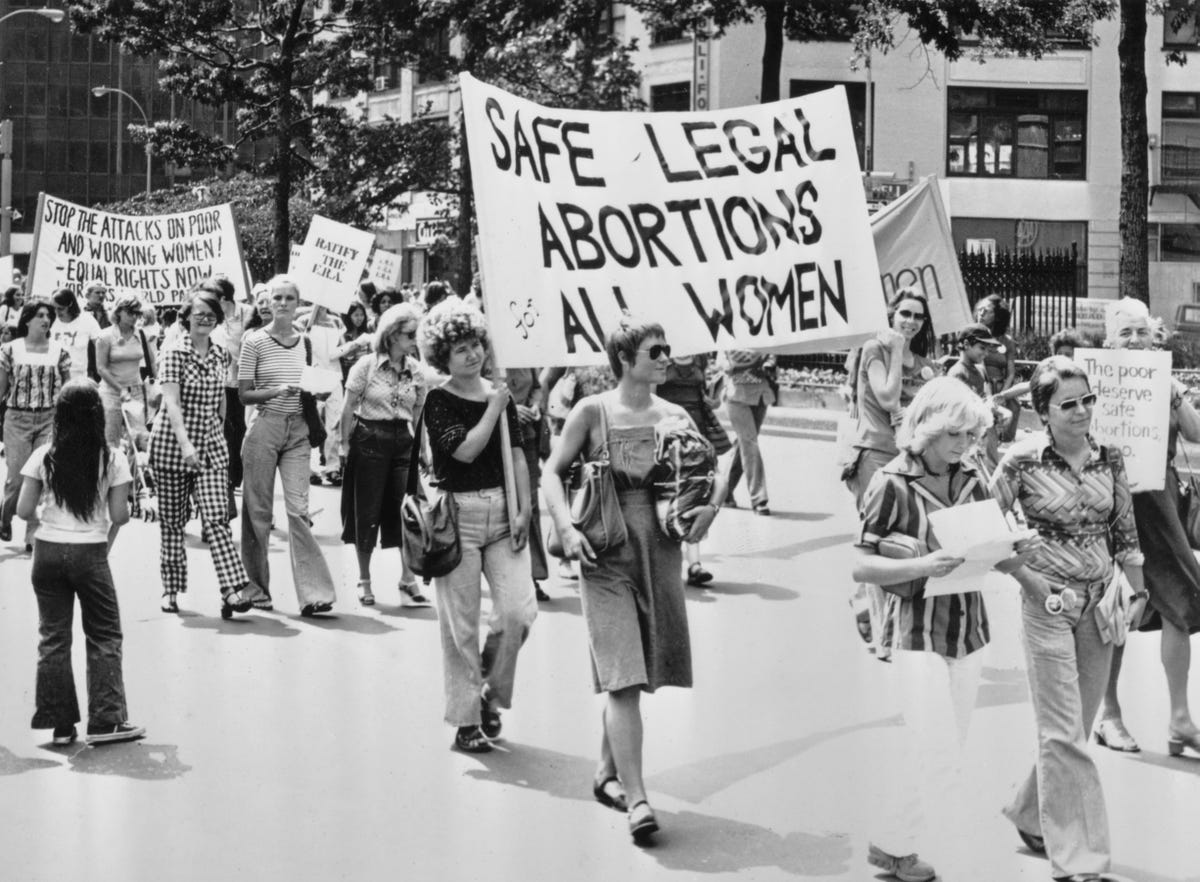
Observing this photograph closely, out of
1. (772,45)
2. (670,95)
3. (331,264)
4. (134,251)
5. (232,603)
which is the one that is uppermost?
(670,95)

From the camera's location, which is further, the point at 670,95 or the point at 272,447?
the point at 670,95

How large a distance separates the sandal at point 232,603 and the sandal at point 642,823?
15.3ft

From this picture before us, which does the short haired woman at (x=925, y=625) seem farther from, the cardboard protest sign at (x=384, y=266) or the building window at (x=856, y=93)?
the building window at (x=856, y=93)

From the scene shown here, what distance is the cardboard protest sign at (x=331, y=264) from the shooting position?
16.7m

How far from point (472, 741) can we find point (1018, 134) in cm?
4014

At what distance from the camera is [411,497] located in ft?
25.3

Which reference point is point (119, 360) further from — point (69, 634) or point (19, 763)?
point (19, 763)

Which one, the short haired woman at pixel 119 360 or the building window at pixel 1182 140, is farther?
the building window at pixel 1182 140

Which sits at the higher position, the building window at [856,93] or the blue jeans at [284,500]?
the building window at [856,93]

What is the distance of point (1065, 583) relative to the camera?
6.04m

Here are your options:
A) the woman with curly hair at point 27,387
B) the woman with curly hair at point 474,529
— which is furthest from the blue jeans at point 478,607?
the woman with curly hair at point 27,387

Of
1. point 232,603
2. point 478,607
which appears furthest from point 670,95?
point 478,607

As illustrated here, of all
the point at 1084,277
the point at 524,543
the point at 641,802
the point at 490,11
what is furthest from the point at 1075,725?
the point at 1084,277

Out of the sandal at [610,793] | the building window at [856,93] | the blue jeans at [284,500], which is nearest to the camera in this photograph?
the sandal at [610,793]
